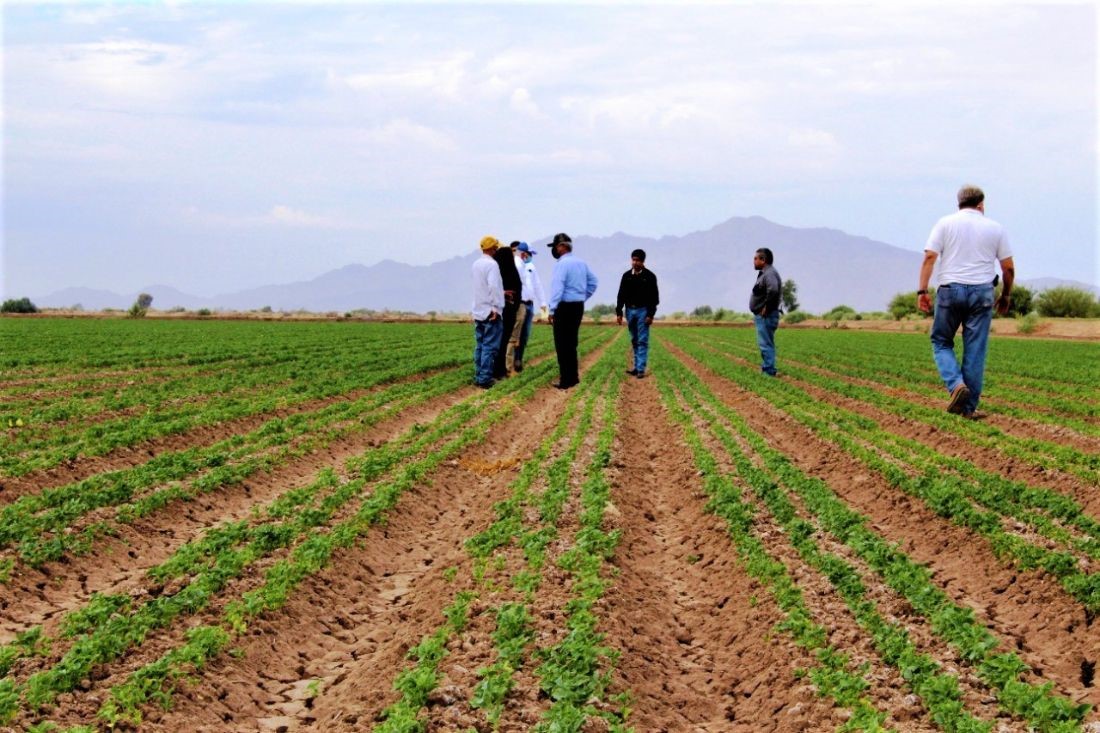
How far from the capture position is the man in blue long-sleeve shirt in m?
15.0

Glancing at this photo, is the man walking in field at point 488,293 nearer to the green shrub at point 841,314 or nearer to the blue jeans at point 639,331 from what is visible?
the blue jeans at point 639,331

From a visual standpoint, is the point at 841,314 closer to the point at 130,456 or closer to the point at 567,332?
the point at 567,332

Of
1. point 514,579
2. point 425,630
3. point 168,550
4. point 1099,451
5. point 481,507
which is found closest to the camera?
point 425,630

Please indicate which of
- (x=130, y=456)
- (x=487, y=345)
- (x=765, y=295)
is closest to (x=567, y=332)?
(x=487, y=345)

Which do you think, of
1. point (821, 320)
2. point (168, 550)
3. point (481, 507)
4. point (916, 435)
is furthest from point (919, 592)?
point (821, 320)

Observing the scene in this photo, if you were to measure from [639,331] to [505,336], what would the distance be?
2.61 meters

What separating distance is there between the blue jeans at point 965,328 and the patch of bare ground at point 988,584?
279 cm

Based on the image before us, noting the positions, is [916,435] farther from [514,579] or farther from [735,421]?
[514,579]

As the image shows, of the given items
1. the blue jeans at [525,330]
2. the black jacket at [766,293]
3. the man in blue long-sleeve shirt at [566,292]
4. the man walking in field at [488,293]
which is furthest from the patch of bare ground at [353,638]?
the black jacket at [766,293]

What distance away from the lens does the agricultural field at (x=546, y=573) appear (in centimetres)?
382

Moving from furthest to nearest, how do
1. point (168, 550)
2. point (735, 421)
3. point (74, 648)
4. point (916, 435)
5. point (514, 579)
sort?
point (735, 421) → point (916, 435) → point (168, 550) → point (514, 579) → point (74, 648)

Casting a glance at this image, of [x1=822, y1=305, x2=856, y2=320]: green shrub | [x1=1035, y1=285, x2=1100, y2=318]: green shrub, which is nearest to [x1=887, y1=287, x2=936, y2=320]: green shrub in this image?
[x1=822, y1=305, x2=856, y2=320]: green shrub

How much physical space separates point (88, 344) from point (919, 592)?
2567 cm

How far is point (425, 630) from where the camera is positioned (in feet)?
15.3
